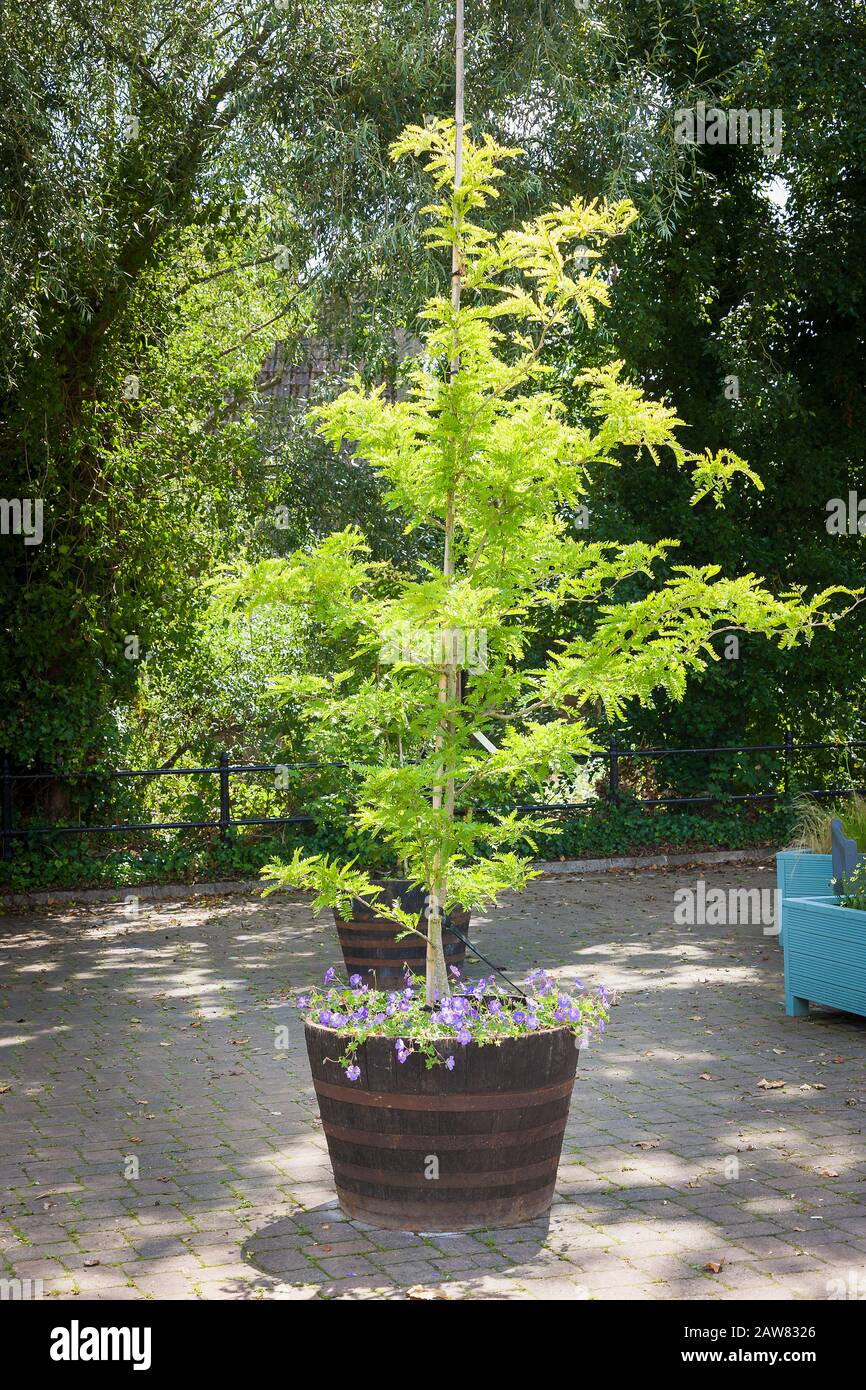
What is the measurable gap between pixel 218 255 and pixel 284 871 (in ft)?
A: 34.6

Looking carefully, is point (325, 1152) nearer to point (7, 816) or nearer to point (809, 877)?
point (809, 877)

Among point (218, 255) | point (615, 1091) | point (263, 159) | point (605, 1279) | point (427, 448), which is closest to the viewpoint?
point (605, 1279)

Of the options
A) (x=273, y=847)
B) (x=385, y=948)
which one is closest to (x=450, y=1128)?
(x=385, y=948)

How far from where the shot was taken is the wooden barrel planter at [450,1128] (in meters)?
5.23

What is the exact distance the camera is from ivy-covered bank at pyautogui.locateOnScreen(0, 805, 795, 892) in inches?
552

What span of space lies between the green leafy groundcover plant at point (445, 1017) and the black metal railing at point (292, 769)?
785 cm

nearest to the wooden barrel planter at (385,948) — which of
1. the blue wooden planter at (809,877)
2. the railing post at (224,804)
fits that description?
the blue wooden planter at (809,877)

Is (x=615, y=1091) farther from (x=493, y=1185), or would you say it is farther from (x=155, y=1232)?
(x=155, y=1232)

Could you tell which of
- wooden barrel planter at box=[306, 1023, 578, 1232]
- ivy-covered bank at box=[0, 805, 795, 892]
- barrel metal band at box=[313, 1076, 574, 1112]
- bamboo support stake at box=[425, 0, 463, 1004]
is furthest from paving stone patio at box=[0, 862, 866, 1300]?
ivy-covered bank at box=[0, 805, 795, 892]

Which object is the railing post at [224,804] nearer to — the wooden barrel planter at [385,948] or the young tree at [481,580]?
the wooden barrel planter at [385,948]

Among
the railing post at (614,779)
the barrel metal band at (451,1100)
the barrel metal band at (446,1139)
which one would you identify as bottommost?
the barrel metal band at (446,1139)

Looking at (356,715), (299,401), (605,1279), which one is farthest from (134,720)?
(605,1279)

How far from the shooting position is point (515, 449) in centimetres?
539

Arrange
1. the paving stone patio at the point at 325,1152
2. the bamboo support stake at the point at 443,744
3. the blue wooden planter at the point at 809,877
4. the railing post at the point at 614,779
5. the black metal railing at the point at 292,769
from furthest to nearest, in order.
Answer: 1. the railing post at the point at 614,779
2. the black metal railing at the point at 292,769
3. the blue wooden planter at the point at 809,877
4. the bamboo support stake at the point at 443,744
5. the paving stone patio at the point at 325,1152
